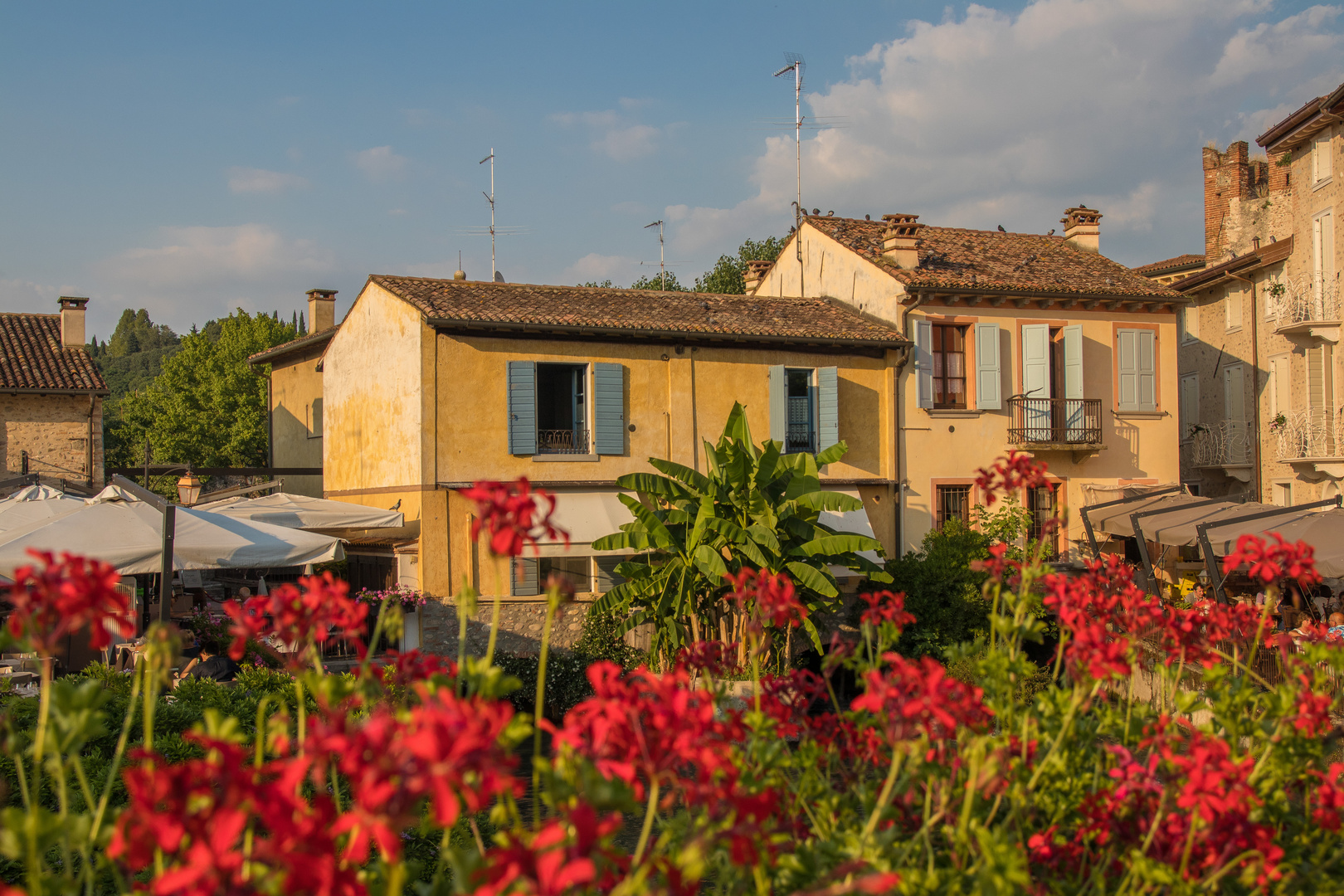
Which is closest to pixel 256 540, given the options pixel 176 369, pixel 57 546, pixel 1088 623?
pixel 57 546

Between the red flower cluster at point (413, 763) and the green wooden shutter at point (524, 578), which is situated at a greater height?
the red flower cluster at point (413, 763)

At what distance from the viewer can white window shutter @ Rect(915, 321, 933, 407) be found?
21.5 metres

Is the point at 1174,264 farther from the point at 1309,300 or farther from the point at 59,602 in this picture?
the point at 59,602

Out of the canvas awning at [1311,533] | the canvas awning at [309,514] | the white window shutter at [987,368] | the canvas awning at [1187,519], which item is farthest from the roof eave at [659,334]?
the canvas awning at [1311,533]

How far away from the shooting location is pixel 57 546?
12.0 metres

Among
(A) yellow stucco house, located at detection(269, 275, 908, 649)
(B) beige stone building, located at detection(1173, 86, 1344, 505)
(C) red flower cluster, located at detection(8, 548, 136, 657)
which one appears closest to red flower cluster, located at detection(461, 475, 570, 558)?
(C) red flower cluster, located at detection(8, 548, 136, 657)

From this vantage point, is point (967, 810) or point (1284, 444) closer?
point (967, 810)

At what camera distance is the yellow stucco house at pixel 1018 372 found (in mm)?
21531

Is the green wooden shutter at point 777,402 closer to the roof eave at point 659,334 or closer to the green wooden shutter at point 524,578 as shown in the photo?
the roof eave at point 659,334

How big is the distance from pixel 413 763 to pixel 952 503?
20736 millimetres

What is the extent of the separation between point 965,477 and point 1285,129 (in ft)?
34.1

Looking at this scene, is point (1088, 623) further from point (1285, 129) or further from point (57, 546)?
point (1285, 129)

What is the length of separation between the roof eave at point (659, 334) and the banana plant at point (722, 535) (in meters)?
2.66

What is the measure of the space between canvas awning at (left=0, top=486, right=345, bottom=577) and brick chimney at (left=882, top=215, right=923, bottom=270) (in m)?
13.2
